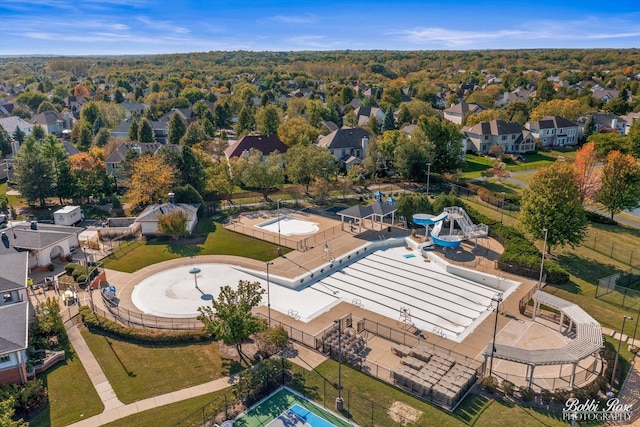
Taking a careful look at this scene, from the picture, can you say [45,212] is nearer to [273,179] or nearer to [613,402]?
[273,179]

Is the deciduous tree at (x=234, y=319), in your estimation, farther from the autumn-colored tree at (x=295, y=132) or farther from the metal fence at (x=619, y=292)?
the autumn-colored tree at (x=295, y=132)

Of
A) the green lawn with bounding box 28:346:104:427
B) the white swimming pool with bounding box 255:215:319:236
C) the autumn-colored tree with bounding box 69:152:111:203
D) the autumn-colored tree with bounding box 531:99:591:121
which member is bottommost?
the green lawn with bounding box 28:346:104:427

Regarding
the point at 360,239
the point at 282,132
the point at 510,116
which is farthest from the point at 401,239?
the point at 510,116

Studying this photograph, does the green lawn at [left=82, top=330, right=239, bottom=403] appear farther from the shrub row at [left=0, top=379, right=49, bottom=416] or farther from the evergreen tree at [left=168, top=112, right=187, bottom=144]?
the evergreen tree at [left=168, top=112, right=187, bottom=144]

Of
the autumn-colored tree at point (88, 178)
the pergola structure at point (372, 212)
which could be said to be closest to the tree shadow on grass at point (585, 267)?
the pergola structure at point (372, 212)

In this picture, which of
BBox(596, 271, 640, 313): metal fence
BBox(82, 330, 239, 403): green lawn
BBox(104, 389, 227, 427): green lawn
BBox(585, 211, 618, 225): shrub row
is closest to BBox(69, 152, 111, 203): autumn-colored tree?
BBox(82, 330, 239, 403): green lawn

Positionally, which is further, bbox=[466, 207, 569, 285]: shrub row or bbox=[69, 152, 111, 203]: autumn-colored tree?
bbox=[69, 152, 111, 203]: autumn-colored tree

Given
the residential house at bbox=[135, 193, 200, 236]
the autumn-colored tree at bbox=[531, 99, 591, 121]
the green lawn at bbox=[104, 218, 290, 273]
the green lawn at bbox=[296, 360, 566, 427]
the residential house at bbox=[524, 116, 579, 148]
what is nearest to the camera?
the green lawn at bbox=[296, 360, 566, 427]

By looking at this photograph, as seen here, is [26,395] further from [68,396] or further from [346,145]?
[346,145]

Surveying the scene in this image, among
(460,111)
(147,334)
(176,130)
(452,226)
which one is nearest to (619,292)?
(452,226)
